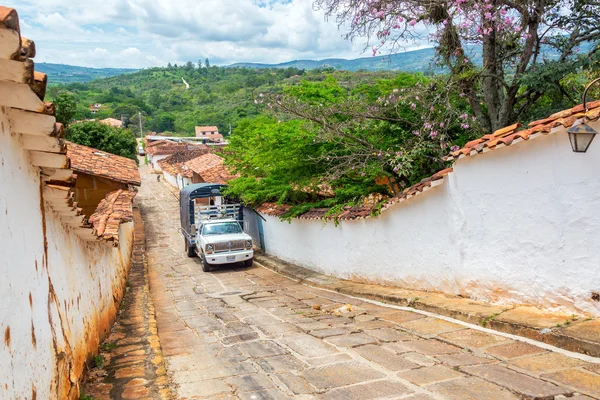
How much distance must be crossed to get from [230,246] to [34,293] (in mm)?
13578

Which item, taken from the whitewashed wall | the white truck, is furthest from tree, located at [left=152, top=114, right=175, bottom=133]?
the whitewashed wall

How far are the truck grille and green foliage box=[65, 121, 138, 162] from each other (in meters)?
21.4

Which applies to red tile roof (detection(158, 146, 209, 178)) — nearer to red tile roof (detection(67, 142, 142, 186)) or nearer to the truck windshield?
red tile roof (detection(67, 142, 142, 186))

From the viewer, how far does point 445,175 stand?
870cm

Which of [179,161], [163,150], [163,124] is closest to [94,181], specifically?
[179,161]

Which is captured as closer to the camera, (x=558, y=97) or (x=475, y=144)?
(x=475, y=144)

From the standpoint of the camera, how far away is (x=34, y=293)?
405 centimetres

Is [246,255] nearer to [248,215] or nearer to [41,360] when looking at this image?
[248,215]

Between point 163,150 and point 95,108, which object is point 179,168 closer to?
point 163,150

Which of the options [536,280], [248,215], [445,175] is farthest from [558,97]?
[248,215]

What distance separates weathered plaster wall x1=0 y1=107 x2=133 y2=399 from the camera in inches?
135

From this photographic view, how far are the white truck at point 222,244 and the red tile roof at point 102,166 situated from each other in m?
2.96

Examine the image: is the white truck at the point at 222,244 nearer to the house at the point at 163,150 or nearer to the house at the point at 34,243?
the house at the point at 34,243

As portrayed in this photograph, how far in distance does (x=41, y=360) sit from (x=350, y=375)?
322 centimetres
